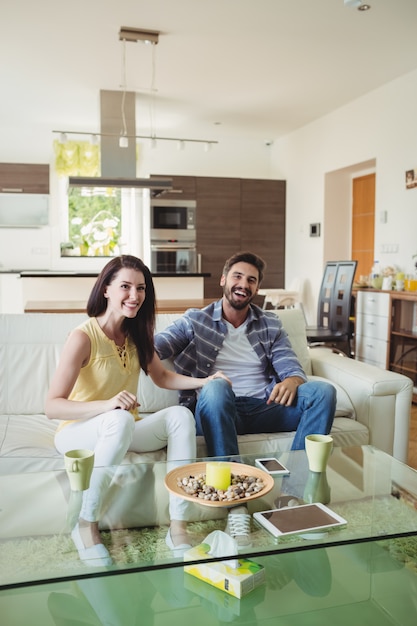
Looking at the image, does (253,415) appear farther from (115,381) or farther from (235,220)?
(235,220)

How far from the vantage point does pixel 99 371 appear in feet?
7.05

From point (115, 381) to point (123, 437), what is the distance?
0.32 m

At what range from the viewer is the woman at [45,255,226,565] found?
1973mm

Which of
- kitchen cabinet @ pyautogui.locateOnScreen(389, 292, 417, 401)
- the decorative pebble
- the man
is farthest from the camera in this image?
kitchen cabinet @ pyautogui.locateOnScreen(389, 292, 417, 401)

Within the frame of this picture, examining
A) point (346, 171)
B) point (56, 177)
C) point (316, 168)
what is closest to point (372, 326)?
point (346, 171)

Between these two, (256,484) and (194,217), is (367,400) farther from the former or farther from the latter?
(194,217)

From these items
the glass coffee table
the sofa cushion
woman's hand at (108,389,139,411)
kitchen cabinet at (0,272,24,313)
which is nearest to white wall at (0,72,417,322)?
kitchen cabinet at (0,272,24,313)

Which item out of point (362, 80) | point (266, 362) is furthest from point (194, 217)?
point (266, 362)

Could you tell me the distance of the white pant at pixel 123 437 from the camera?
1893mm

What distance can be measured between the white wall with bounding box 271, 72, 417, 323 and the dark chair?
50 cm

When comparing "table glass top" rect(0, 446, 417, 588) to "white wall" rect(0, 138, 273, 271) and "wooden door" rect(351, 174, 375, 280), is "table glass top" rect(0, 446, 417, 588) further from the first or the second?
Answer: "white wall" rect(0, 138, 273, 271)

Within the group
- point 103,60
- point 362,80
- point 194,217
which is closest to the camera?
point 103,60

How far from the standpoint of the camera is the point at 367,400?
2594mm

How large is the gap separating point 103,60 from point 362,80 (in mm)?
2384
